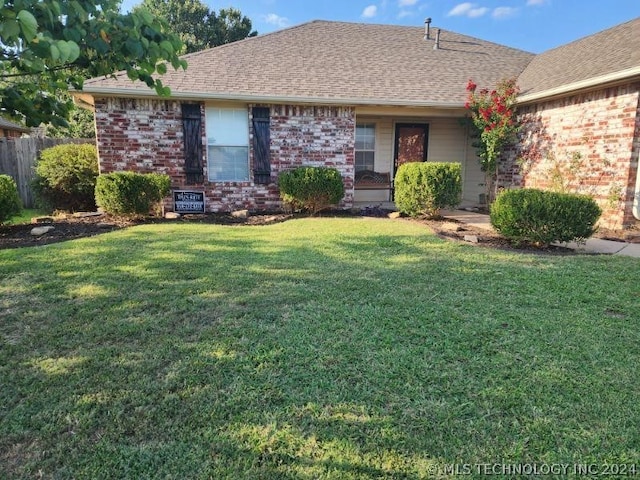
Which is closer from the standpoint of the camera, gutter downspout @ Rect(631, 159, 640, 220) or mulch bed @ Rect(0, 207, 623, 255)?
mulch bed @ Rect(0, 207, 623, 255)

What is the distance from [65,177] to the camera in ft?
30.0

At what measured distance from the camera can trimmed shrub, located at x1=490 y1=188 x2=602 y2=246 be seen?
5758mm

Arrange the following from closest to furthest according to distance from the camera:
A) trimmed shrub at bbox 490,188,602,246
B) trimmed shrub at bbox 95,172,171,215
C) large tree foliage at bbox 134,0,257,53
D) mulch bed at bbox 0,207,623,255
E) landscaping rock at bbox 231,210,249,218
A: trimmed shrub at bbox 490,188,602,246 → mulch bed at bbox 0,207,623,255 → trimmed shrub at bbox 95,172,171,215 → landscaping rock at bbox 231,210,249,218 → large tree foliage at bbox 134,0,257,53

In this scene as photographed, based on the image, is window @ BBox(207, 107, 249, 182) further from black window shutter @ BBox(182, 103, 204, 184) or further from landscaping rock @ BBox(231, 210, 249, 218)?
landscaping rock @ BBox(231, 210, 249, 218)

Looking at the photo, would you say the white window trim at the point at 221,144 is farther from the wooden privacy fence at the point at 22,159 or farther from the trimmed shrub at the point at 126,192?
the wooden privacy fence at the point at 22,159

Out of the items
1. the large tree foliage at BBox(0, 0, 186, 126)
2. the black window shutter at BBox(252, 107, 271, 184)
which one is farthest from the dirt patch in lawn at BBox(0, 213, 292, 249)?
the large tree foliage at BBox(0, 0, 186, 126)

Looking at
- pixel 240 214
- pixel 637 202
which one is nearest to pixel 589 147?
pixel 637 202

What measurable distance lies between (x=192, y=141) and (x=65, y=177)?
293 cm

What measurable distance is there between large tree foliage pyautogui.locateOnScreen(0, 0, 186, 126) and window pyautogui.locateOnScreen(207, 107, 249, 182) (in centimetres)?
609

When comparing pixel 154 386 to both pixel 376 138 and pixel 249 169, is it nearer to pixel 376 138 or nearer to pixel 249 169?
pixel 249 169

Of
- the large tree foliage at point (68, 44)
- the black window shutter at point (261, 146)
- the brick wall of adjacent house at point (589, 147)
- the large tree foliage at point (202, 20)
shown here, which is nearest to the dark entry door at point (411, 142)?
the brick wall of adjacent house at point (589, 147)

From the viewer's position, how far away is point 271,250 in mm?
5891

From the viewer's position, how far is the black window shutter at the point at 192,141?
9.00m

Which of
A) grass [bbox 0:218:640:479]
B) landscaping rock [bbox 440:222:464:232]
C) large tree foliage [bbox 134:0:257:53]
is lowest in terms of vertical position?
grass [bbox 0:218:640:479]
